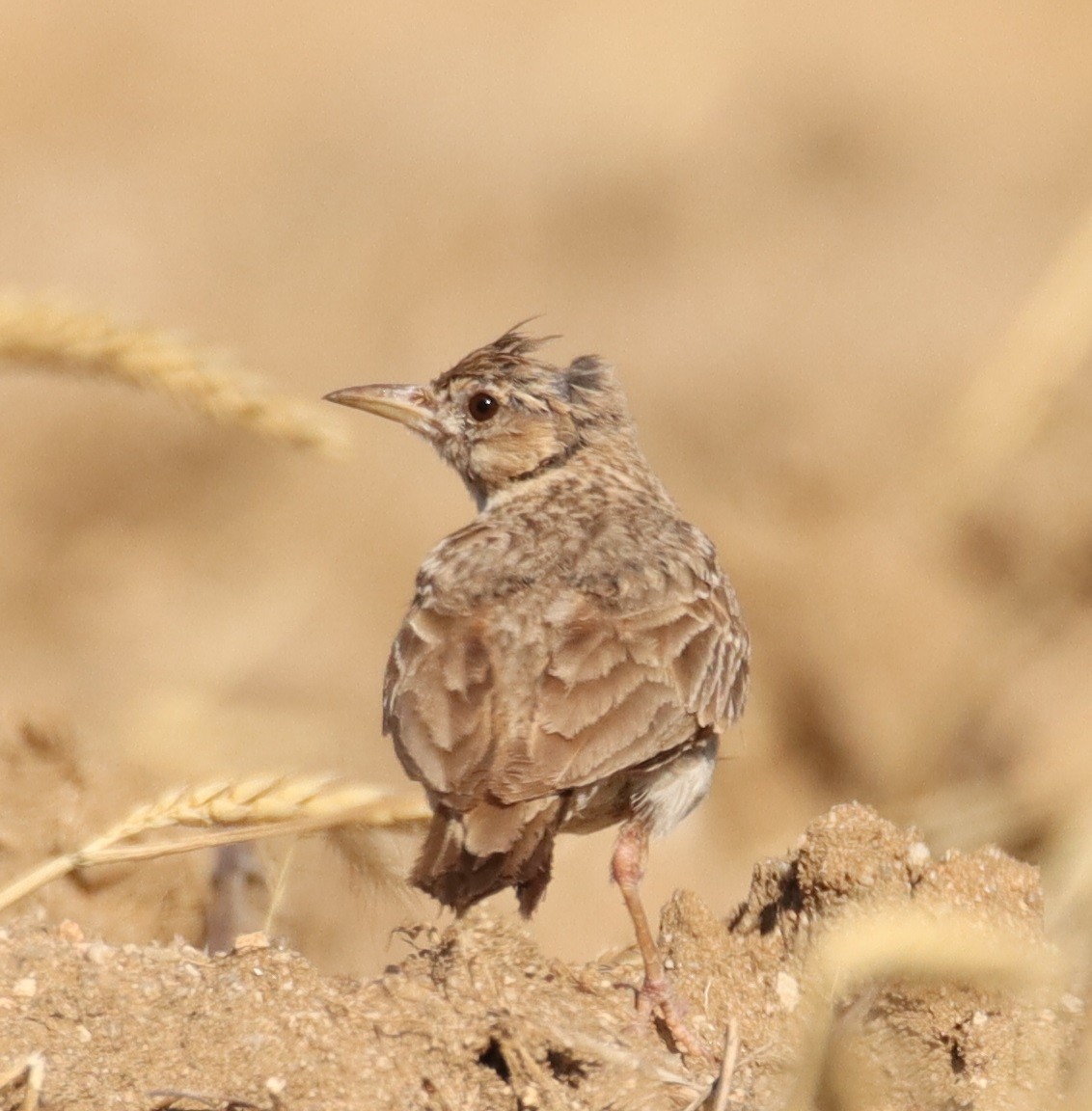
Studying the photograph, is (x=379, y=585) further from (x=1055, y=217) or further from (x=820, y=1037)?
(x=820, y=1037)

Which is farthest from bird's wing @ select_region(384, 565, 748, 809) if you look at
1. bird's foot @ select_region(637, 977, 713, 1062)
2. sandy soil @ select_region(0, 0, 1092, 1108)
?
sandy soil @ select_region(0, 0, 1092, 1108)

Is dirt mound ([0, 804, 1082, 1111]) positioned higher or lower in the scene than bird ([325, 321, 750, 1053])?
lower

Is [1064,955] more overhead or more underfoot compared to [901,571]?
more underfoot

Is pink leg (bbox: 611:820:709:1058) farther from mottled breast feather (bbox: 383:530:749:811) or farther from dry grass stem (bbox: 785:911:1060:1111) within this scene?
dry grass stem (bbox: 785:911:1060:1111)

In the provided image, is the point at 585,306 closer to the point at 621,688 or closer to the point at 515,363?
the point at 515,363

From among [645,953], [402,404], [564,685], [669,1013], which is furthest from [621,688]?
[402,404]

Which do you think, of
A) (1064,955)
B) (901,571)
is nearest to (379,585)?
(901,571)

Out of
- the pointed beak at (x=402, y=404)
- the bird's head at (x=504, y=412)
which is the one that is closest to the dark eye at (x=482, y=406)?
the bird's head at (x=504, y=412)
